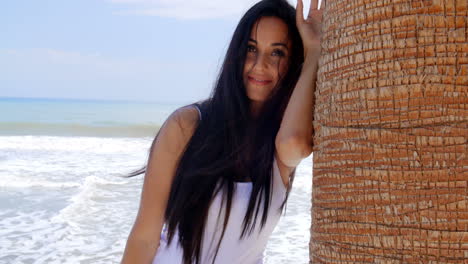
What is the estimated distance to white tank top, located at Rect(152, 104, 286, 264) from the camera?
2.91 metres

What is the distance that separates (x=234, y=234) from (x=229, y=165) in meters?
0.38

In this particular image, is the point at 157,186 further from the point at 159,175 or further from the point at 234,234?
the point at 234,234

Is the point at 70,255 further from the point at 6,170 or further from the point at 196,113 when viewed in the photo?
the point at 6,170

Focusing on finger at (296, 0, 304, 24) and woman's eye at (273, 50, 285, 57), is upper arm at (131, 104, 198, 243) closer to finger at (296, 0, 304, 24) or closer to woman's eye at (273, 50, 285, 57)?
woman's eye at (273, 50, 285, 57)

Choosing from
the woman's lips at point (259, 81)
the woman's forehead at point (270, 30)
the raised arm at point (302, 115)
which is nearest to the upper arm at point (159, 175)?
the woman's lips at point (259, 81)

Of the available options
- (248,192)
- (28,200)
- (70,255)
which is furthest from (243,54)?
(28,200)

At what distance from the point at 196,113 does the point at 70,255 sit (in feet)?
17.5

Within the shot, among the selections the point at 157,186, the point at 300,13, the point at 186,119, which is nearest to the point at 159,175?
the point at 157,186

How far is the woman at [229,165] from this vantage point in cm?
289

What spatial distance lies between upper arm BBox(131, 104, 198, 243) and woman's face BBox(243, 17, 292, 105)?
470mm

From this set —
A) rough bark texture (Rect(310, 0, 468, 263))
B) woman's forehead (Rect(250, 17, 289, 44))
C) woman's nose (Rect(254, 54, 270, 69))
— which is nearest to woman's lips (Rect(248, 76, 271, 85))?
woman's nose (Rect(254, 54, 270, 69))

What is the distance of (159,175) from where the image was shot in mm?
2861

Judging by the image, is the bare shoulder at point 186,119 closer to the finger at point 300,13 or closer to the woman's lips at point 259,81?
the woman's lips at point 259,81

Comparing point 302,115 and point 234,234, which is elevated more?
point 302,115
